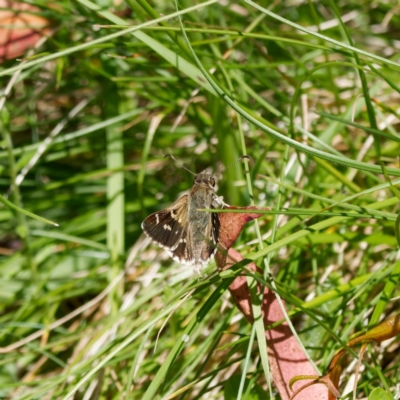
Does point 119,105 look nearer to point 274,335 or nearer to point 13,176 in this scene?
point 13,176

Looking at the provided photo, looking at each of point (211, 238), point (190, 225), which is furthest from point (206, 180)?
point (211, 238)

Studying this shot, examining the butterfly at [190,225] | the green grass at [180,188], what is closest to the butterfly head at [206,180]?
the butterfly at [190,225]

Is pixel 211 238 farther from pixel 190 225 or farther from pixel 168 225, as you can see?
pixel 168 225

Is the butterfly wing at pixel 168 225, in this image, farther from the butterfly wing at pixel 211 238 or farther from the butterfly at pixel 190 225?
the butterfly wing at pixel 211 238

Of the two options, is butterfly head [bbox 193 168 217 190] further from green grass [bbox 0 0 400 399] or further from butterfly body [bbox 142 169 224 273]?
green grass [bbox 0 0 400 399]

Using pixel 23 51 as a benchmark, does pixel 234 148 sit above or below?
below

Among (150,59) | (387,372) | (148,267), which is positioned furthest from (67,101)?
(387,372)
